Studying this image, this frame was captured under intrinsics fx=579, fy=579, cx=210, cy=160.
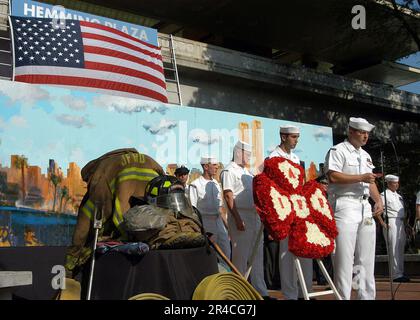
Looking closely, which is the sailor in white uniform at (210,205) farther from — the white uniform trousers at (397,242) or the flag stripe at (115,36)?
the white uniform trousers at (397,242)

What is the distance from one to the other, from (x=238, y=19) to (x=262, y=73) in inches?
141

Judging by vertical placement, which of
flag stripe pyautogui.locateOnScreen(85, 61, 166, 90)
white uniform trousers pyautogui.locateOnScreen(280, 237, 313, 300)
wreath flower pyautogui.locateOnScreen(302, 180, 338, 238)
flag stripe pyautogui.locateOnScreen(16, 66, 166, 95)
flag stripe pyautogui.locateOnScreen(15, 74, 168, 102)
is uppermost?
flag stripe pyautogui.locateOnScreen(85, 61, 166, 90)

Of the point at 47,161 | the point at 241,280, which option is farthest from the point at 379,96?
the point at 241,280

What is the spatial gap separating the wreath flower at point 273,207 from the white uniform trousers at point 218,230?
10.0 feet

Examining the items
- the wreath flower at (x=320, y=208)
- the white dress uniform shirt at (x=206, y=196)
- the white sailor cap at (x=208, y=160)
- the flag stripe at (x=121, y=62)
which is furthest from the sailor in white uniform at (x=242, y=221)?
the flag stripe at (x=121, y=62)

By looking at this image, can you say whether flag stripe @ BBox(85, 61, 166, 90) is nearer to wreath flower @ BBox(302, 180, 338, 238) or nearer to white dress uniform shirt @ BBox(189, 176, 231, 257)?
white dress uniform shirt @ BBox(189, 176, 231, 257)

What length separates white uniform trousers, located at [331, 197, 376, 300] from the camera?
6.06 metres

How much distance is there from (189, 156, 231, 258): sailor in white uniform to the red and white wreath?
2876 mm

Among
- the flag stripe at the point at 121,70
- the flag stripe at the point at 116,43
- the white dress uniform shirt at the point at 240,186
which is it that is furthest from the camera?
the flag stripe at the point at 116,43

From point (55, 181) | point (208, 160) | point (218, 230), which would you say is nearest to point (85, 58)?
point (55, 181)

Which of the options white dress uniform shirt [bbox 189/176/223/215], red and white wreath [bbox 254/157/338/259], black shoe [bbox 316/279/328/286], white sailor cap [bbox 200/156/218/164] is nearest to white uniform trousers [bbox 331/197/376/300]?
red and white wreath [bbox 254/157/338/259]

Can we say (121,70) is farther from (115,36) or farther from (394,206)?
(394,206)

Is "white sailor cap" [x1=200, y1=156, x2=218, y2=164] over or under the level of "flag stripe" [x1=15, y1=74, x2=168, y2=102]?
under

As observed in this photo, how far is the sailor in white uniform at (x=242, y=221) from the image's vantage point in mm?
7363
